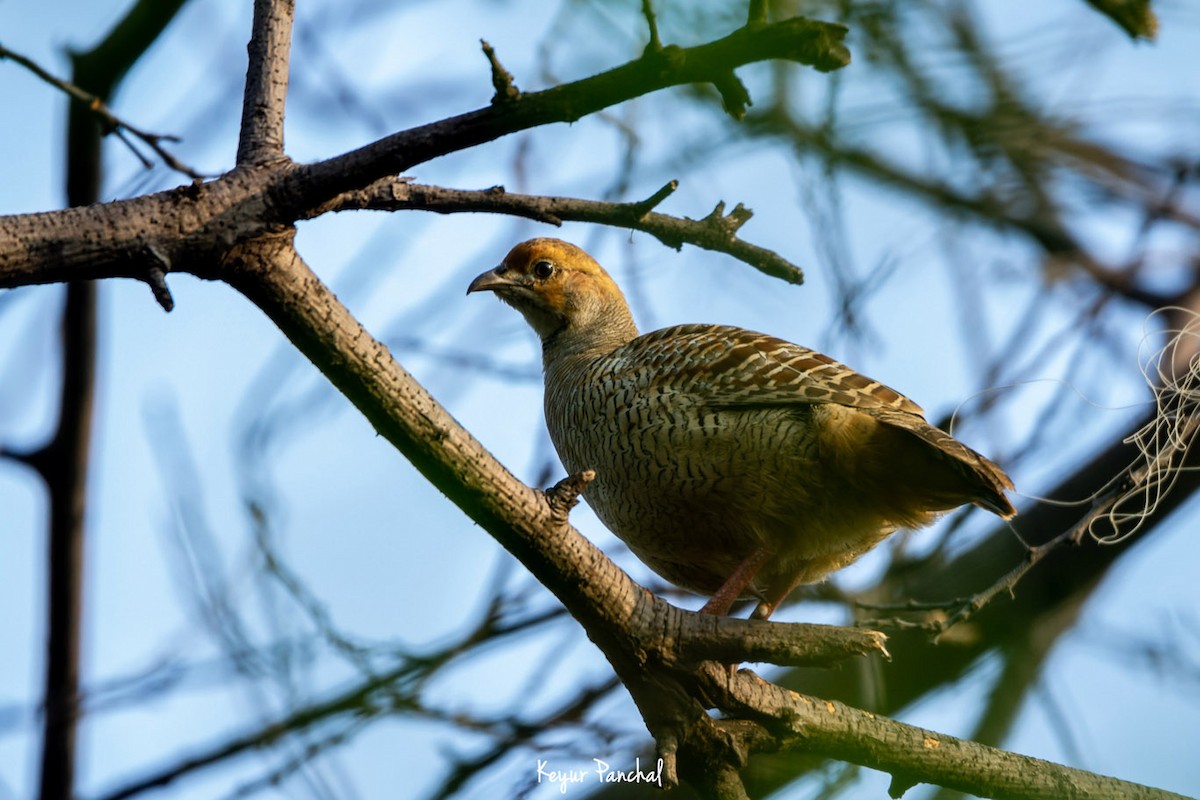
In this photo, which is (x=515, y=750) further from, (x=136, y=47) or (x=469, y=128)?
(x=136, y=47)

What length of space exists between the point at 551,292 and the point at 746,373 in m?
2.04

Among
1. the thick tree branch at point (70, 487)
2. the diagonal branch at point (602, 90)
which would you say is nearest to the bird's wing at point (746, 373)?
the diagonal branch at point (602, 90)

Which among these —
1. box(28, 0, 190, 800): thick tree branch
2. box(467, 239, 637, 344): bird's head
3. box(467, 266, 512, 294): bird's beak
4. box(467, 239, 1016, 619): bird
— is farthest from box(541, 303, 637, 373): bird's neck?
box(28, 0, 190, 800): thick tree branch

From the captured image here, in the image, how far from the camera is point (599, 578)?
140 inches

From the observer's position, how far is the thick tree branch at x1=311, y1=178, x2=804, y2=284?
10.8 ft

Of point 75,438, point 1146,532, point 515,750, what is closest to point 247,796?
point 515,750

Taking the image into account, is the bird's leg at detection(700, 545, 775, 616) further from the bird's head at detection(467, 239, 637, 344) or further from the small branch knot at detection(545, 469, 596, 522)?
the bird's head at detection(467, 239, 637, 344)

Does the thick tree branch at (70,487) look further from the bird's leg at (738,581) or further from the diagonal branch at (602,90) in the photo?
the bird's leg at (738,581)

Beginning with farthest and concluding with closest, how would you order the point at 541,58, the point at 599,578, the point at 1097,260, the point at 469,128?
1. the point at 1097,260
2. the point at 541,58
3. the point at 599,578
4. the point at 469,128

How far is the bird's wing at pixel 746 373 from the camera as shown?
476 cm

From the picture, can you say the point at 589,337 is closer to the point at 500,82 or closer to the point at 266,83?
the point at 266,83

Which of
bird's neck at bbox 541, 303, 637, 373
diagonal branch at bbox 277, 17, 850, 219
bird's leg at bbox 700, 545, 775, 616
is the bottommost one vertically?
bird's leg at bbox 700, 545, 775, 616

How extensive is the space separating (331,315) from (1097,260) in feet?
19.1

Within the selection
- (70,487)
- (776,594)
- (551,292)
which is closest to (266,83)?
(70,487)
